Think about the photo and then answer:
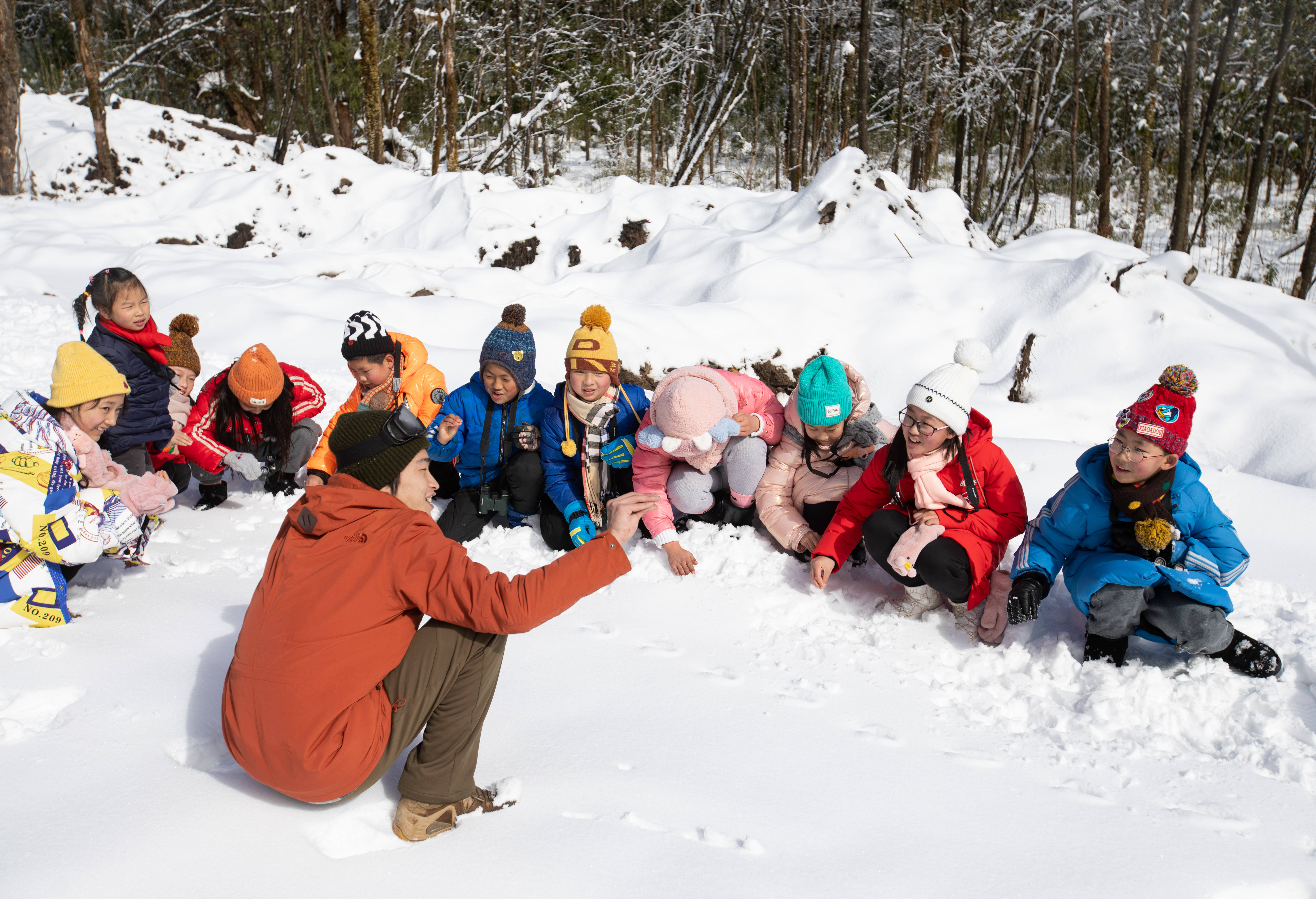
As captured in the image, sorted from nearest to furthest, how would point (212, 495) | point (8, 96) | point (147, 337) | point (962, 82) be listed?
point (147, 337) < point (212, 495) < point (962, 82) < point (8, 96)

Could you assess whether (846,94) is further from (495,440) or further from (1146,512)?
(1146,512)

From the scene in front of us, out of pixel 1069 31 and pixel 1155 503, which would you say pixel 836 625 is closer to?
pixel 1155 503

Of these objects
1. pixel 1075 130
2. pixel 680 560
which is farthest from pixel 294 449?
pixel 1075 130

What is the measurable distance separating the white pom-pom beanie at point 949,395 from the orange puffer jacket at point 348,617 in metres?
1.46

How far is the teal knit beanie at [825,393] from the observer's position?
3008mm

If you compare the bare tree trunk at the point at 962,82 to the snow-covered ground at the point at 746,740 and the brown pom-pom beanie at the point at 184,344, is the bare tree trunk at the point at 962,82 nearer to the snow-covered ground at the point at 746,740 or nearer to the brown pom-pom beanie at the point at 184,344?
the snow-covered ground at the point at 746,740

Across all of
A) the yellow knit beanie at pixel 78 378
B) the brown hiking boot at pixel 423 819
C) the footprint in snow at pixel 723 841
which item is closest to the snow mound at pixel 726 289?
the yellow knit beanie at pixel 78 378

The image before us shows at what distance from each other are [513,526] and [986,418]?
2.16 metres

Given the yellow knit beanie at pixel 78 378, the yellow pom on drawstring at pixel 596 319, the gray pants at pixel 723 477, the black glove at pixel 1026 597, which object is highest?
the yellow pom on drawstring at pixel 596 319

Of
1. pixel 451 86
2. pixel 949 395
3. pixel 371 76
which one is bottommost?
pixel 949 395

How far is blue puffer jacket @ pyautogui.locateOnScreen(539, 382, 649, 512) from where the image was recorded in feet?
11.4

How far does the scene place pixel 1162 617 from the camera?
97.4 inches

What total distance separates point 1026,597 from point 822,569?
2.30ft

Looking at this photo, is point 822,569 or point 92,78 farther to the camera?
point 92,78
